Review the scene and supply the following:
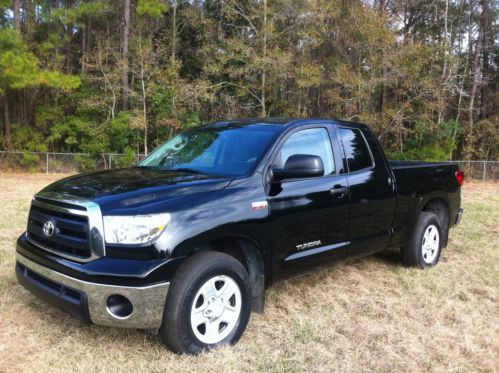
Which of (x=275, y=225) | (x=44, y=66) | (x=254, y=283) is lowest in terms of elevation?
(x=254, y=283)

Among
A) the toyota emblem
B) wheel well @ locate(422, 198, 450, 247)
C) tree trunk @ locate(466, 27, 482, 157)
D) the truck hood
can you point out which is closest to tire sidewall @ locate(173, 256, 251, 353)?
the truck hood

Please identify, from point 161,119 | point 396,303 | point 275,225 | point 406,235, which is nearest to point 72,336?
point 275,225

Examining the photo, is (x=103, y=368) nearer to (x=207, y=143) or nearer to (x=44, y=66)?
(x=207, y=143)

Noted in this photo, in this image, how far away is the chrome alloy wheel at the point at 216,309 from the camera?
3293 mm

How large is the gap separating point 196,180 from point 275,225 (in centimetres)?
75

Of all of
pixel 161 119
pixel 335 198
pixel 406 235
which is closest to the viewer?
pixel 335 198

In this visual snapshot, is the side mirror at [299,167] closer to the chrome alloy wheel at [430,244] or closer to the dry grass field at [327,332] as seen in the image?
the dry grass field at [327,332]

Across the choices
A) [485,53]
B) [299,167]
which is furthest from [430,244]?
[485,53]

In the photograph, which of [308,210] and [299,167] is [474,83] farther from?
[299,167]

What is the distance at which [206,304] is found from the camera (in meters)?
3.33

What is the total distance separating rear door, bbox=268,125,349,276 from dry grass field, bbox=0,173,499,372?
22.0 inches

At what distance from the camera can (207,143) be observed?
441 cm

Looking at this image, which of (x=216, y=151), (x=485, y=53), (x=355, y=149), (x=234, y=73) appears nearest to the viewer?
(x=216, y=151)

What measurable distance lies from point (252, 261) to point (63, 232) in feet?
4.81
